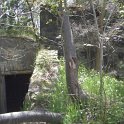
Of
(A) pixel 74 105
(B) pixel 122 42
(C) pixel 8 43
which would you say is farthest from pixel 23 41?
(A) pixel 74 105

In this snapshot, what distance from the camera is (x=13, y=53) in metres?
12.0

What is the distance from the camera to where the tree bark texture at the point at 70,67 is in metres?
6.22

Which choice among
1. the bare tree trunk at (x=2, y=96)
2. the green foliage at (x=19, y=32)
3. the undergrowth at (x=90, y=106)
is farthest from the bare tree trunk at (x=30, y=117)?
the green foliage at (x=19, y=32)

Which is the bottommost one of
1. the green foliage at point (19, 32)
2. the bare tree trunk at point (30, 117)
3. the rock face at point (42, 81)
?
the bare tree trunk at point (30, 117)

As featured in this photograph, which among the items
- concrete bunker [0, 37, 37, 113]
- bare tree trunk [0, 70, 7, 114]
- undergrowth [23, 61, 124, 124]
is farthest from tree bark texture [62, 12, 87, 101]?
bare tree trunk [0, 70, 7, 114]

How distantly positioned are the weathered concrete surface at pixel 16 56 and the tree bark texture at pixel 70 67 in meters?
5.09

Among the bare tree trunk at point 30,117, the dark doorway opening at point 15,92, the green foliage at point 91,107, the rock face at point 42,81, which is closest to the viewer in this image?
the green foliage at point 91,107

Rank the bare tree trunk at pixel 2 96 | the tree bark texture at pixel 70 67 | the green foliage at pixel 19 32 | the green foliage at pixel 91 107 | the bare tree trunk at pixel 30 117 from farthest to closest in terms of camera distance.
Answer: the green foliage at pixel 19 32 < the bare tree trunk at pixel 2 96 < the tree bark texture at pixel 70 67 < the bare tree trunk at pixel 30 117 < the green foliage at pixel 91 107

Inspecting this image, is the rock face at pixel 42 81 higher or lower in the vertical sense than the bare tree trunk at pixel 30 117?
higher

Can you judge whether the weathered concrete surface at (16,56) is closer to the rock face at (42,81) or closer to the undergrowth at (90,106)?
the rock face at (42,81)

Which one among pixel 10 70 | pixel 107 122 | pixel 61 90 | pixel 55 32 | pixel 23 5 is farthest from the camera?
pixel 23 5

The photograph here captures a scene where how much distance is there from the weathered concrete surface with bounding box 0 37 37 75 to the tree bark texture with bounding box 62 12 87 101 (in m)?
5.09

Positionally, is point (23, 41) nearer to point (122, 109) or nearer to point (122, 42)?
point (122, 42)

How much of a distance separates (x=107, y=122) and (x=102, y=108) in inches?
8.1
